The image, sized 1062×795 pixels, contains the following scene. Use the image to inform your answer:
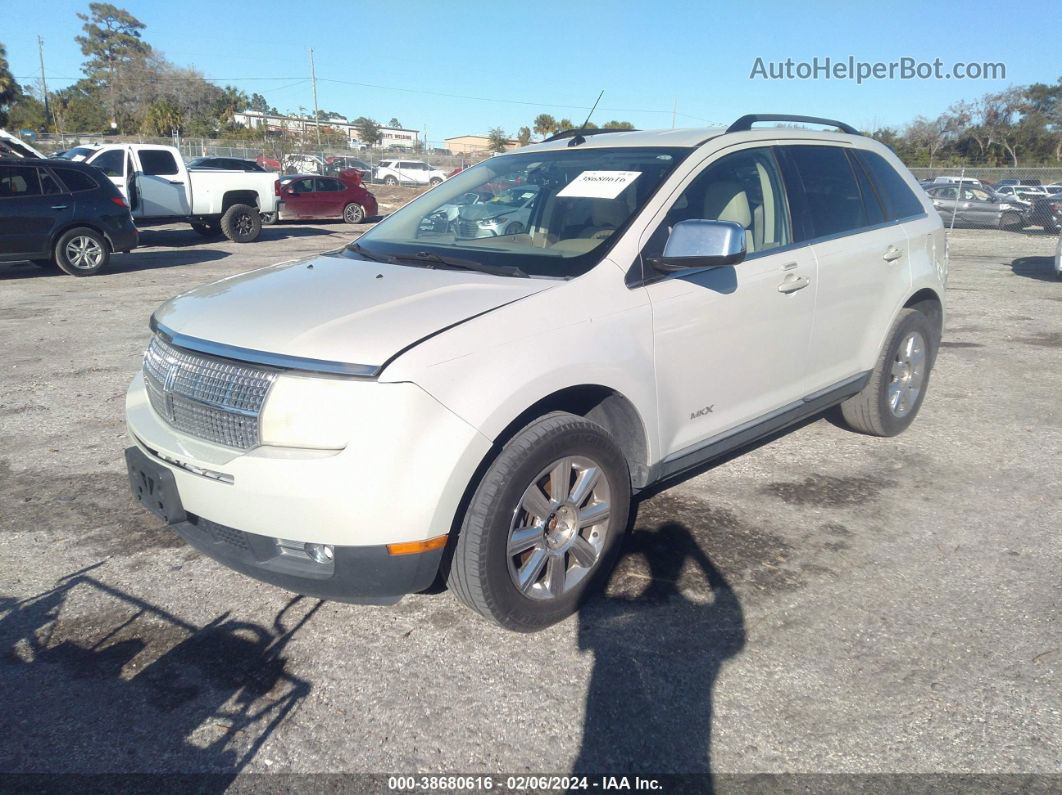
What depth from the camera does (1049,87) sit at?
53.1 meters

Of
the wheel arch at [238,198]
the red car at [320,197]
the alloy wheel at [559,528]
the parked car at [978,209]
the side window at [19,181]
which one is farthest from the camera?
the parked car at [978,209]

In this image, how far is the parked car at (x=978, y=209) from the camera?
76.8 ft

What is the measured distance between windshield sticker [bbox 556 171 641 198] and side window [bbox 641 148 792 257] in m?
0.26

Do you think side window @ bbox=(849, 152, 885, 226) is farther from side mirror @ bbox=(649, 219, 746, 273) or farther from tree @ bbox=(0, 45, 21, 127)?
tree @ bbox=(0, 45, 21, 127)

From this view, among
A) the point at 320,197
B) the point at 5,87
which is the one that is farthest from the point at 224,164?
the point at 5,87

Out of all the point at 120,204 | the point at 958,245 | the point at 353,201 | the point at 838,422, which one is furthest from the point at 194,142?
the point at 838,422

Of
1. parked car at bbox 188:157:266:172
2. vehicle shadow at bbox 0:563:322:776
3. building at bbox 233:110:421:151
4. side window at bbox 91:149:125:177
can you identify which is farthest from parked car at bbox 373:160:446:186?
vehicle shadow at bbox 0:563:322:776

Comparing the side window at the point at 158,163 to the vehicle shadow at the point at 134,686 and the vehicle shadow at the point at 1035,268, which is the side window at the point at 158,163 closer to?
the vehicle shadow at the point at 134,686

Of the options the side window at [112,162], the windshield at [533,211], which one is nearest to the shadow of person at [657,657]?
the windshield at [533,211]

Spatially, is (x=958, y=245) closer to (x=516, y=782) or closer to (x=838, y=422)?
(x=838, y=422)

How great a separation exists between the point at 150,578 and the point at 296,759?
1.41 meters

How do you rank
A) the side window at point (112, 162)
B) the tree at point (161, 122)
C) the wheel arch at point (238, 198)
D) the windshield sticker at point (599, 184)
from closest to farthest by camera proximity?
the windshield sticker at point (599, 184) → the side window at point (112, 162) → the wheel arch at point (238, 198) → the tree at point (161, 122)

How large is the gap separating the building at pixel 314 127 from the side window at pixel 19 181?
147 feet

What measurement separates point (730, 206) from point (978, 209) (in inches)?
929
